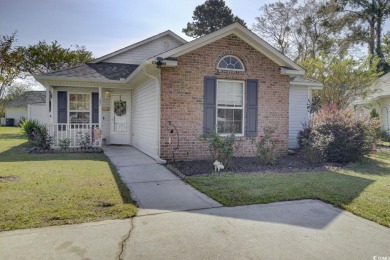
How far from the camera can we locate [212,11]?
32.7 m

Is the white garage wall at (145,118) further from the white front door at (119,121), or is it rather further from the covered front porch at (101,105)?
the white front door at (119,121)

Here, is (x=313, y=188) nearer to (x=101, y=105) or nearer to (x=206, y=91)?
(x=206, y=91)

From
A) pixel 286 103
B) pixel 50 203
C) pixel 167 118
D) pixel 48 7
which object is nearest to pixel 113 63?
pixel 48 7

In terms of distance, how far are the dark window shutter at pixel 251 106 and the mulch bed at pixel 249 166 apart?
38.9 inches

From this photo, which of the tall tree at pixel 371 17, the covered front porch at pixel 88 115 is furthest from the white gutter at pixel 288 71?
the tall tree at pixel 371 17

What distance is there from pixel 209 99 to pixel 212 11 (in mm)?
26538

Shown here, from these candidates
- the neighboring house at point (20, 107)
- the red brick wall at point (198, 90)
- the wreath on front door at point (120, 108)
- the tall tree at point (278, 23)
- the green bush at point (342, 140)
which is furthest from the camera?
the neighboring house at point (20, 107)

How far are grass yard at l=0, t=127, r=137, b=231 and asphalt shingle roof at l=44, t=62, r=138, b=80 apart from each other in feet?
17.3

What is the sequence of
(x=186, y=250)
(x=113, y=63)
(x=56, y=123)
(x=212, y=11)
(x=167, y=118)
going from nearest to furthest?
(x=186, y=250), (x=167, y=118), (x=56, y=123), (x=113, y=63), (x=212, y=11)

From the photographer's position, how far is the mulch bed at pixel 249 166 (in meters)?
7.88

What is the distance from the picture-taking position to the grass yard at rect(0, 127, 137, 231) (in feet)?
13.4

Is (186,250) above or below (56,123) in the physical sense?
below

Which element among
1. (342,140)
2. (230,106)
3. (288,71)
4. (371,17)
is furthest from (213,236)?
(371,17)

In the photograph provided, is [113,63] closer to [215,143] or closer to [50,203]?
[215,143]
